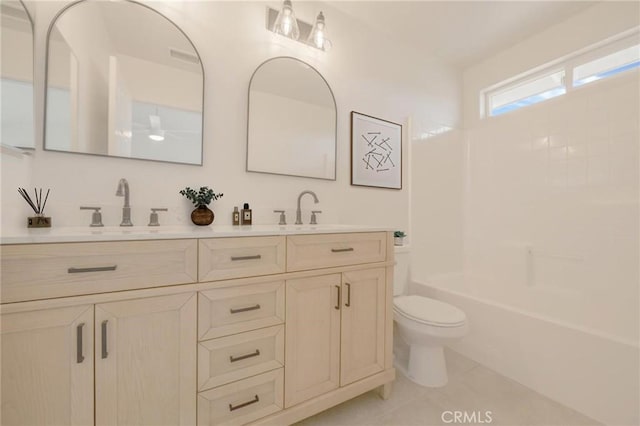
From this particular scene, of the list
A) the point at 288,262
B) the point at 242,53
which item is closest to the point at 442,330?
the point at 288,262

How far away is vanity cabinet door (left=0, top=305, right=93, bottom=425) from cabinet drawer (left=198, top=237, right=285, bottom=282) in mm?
354

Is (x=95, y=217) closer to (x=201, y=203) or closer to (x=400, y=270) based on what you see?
(x=201, y=203)

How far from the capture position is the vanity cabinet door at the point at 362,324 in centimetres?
129

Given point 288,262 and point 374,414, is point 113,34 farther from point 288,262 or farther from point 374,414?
point 374,414

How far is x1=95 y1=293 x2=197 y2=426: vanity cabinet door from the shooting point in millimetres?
830

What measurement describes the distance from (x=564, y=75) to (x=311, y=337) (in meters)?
2.81

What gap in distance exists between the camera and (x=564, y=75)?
7.02ft

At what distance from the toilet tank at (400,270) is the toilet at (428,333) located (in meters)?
0.22

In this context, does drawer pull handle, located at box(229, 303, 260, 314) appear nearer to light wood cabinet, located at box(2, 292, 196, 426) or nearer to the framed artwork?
light wood cabinet, located at box(2, 292, 196, 426)

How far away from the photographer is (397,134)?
221 cm

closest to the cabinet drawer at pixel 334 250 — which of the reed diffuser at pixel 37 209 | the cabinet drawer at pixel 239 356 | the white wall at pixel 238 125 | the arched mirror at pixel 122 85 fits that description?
the cabinet drawer at pixel 239 356

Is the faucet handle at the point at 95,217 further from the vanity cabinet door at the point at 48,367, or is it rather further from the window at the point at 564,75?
the window at the point at 564,75

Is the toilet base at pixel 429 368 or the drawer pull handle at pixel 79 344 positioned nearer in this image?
the drawer pull handle at pixel 79 344

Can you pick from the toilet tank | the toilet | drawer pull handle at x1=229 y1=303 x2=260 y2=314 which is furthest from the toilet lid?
drawer pull handle at x1=229 y1=303 x2=260 y2=314
